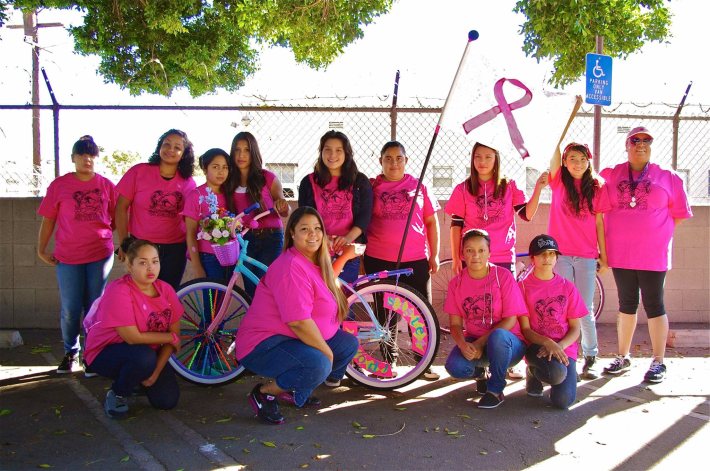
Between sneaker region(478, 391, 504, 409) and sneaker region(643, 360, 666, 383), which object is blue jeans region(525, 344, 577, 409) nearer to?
sneaker region(478, 391, 504, 409)

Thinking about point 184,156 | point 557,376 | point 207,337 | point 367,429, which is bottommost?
point 367,429

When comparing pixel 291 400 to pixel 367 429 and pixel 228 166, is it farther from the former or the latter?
pixel 228 166

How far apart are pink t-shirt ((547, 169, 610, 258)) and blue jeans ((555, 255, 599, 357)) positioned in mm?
54

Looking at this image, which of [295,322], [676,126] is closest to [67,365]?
[295,322]

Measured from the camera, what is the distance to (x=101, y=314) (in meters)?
3.97

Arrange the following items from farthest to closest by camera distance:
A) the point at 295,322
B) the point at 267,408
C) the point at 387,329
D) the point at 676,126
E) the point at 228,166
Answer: the point at 676,126 → the point at 228,166 → the point at 387,329 → the point at 267,408 → the point at 295,322

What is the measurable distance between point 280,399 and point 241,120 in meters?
3.39

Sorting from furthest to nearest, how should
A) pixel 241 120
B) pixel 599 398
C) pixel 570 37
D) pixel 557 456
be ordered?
pixel 570 37, pixel 241 120, pixel 599 398, pixel 557 456

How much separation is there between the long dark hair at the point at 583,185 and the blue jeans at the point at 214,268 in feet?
8.65

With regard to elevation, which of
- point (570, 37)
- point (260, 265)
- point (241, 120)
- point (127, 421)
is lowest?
point (127, 421)

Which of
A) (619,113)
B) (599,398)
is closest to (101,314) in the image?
(599,398)

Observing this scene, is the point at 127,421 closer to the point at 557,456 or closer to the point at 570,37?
the point at 557,456

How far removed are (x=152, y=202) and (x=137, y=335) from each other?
1134mm

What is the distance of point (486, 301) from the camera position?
422 cm
